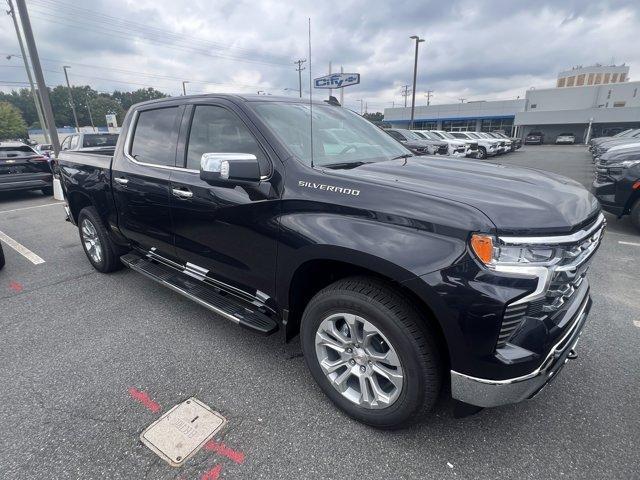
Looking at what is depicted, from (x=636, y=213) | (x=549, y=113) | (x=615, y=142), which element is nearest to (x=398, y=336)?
(x=636, y=213)

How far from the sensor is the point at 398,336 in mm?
1840

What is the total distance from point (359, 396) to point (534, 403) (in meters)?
1.13

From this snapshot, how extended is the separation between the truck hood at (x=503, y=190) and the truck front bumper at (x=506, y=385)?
610mm

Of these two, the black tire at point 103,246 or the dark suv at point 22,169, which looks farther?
the dark suv at point 22,169

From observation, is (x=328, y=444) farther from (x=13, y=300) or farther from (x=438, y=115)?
(x=438, y=115)

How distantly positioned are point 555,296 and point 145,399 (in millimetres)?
2446

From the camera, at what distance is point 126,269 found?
4621 millimetres

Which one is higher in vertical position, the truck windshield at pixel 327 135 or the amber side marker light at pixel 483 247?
the truck windshield at pixel 327 135

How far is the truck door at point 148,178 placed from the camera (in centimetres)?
310

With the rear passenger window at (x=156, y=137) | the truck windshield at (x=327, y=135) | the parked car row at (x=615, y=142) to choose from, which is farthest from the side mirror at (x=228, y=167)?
the parked car row at (x=615, y=142)

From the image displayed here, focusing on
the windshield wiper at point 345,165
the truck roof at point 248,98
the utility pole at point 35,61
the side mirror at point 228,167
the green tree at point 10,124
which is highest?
the utility pole at point 35,61

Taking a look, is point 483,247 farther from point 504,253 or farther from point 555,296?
point 555,296

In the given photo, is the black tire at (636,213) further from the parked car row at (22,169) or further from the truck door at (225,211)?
the parked car row at (22,169)

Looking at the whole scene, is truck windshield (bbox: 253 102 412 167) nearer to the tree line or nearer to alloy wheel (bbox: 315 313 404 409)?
alloy wheel (bbox: 315 313 404 409)
